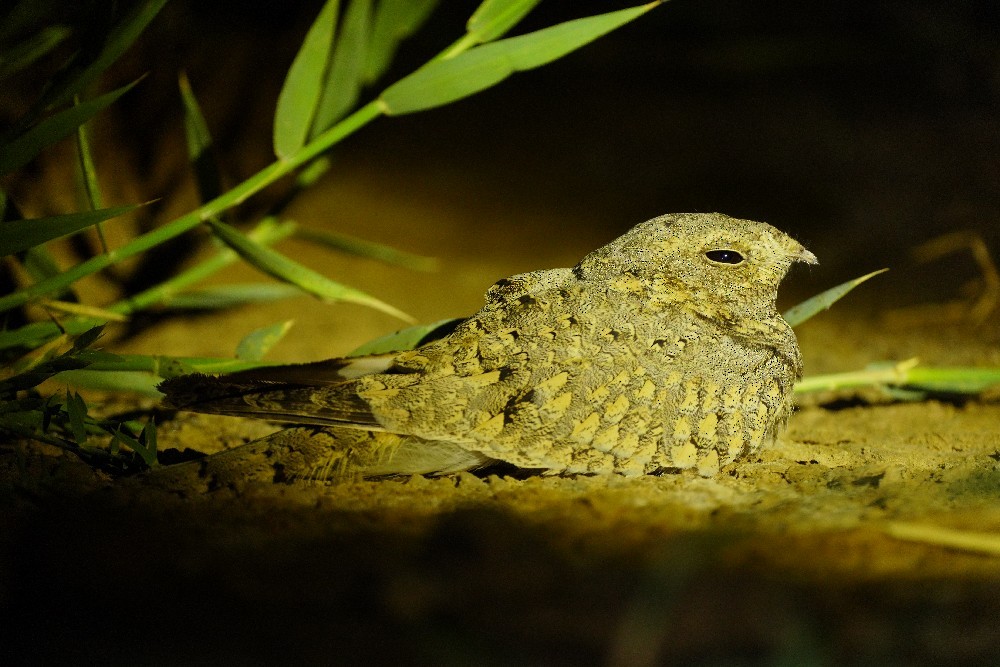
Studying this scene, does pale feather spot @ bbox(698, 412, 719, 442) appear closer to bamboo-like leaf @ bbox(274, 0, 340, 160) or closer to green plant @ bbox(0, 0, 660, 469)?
green plant @ bbox(0, 0, 660, 469)

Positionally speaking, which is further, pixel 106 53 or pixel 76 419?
pixel 106 53

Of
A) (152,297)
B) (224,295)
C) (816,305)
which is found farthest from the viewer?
(224,295)

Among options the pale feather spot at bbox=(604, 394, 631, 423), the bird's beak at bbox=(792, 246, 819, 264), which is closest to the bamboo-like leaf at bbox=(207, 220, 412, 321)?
the pale feather spot at bbox=(604, 394, 631, 423)

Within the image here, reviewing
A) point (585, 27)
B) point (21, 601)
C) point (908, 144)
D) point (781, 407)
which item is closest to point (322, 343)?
point (585, 27)

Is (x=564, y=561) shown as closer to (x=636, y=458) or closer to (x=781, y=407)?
(x=636, y=458)

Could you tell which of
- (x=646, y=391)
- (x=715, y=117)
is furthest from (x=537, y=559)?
(x=715, y=117)

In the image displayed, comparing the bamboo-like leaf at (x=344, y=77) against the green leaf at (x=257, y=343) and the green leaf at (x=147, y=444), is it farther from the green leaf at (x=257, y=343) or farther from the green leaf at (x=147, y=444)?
the green leaf at (x=147, y=444)

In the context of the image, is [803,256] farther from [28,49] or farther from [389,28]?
[28,49]
